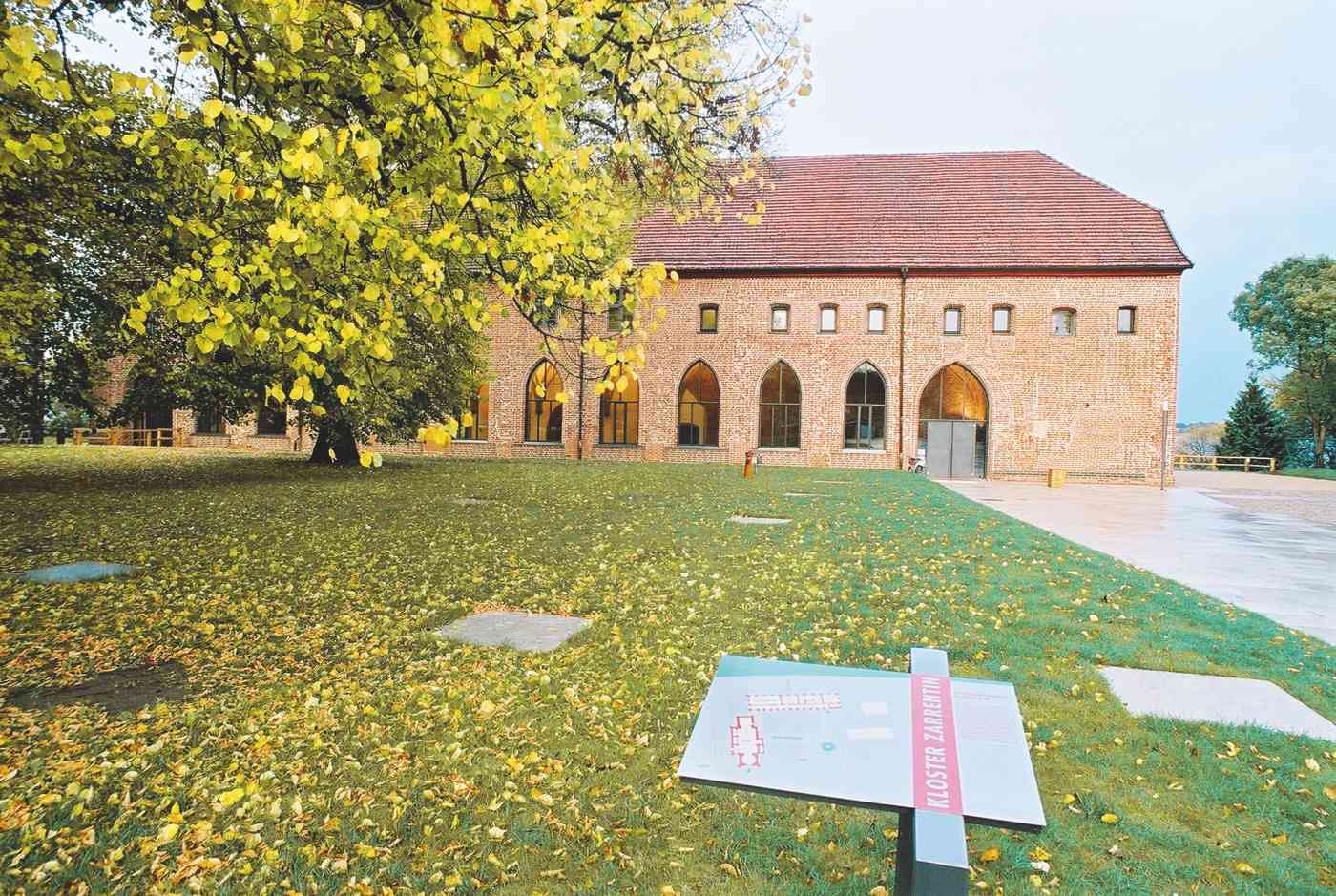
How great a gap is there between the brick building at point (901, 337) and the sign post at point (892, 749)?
82.0 feet

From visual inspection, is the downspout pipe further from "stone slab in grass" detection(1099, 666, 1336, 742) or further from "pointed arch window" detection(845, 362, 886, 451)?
"stone slab in grass" detection(1099, 666, 1336, 742)

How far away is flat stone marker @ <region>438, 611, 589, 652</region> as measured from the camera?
5.30m

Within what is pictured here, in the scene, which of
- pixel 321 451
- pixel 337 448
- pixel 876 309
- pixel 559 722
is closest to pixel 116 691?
pixel 559 722

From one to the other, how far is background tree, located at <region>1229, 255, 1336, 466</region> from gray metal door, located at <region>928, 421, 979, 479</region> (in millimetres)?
33190

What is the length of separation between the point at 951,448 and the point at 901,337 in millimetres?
4933

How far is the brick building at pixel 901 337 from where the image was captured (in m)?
28.0

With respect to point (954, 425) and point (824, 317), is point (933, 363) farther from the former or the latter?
point (824, 317)

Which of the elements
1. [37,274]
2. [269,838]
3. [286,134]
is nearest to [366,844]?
[269,838]

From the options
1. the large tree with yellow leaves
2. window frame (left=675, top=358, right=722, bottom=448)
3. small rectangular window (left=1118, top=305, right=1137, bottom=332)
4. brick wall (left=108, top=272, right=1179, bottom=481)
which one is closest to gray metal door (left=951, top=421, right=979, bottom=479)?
brick wall (left=108, top=272, right=1179, bottom=481)

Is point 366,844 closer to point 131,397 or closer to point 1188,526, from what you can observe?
point 1188,526

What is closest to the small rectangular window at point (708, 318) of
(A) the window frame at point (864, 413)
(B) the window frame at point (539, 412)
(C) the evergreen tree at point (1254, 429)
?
(A) the window frame at point (864, 413)

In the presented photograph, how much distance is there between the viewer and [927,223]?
30.6 m

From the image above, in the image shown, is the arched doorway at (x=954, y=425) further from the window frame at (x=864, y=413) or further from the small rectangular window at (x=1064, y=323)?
the small rectangular window at (x=1064, y=323)

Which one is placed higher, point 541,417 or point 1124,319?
point 1124,319
